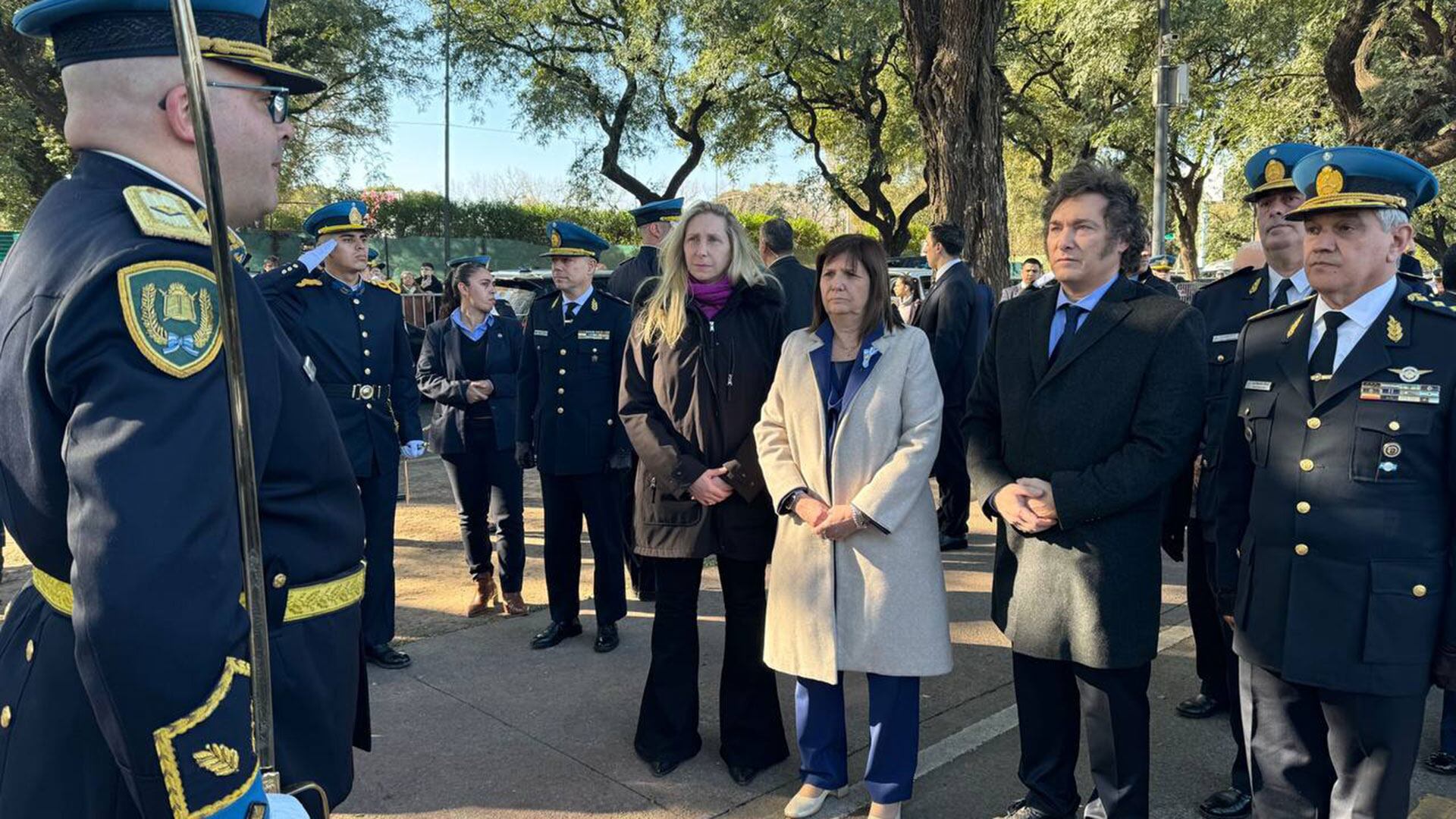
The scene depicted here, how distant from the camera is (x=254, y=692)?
58.1 inches

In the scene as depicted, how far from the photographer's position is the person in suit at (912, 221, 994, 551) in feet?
22.6

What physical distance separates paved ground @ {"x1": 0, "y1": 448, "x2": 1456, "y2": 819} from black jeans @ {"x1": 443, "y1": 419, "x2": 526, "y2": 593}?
31cm

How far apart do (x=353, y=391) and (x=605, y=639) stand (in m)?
1.75

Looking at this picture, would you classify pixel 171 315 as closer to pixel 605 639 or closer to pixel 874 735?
pixel 874 735

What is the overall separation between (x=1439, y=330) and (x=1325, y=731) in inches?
46.5

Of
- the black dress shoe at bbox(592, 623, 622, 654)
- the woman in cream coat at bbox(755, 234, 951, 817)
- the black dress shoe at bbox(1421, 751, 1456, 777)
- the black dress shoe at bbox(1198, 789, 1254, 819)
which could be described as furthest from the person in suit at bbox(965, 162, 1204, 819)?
the black dress shoe at bbox(592, 623, 622, 654)

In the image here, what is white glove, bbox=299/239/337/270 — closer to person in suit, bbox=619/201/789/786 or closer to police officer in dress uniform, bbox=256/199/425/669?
police officer in dress uniform, bbox=256/199/425/669

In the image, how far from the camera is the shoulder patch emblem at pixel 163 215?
146 centimetres

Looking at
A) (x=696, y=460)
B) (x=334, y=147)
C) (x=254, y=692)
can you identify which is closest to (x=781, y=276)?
(x=696, y=460)

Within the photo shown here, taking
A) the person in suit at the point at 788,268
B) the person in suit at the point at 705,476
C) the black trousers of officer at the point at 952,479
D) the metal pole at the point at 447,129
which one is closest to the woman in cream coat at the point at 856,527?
the person in suit at the point at 705,476

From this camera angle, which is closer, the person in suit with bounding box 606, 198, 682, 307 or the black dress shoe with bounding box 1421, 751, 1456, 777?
the black dress shoe with bounding box 1421, 751, 1456, 777

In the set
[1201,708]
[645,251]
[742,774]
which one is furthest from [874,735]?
[645,251]

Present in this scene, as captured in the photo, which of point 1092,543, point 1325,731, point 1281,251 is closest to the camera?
point 1325,731

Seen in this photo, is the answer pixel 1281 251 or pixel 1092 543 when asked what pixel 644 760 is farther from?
pixel 1281 251
